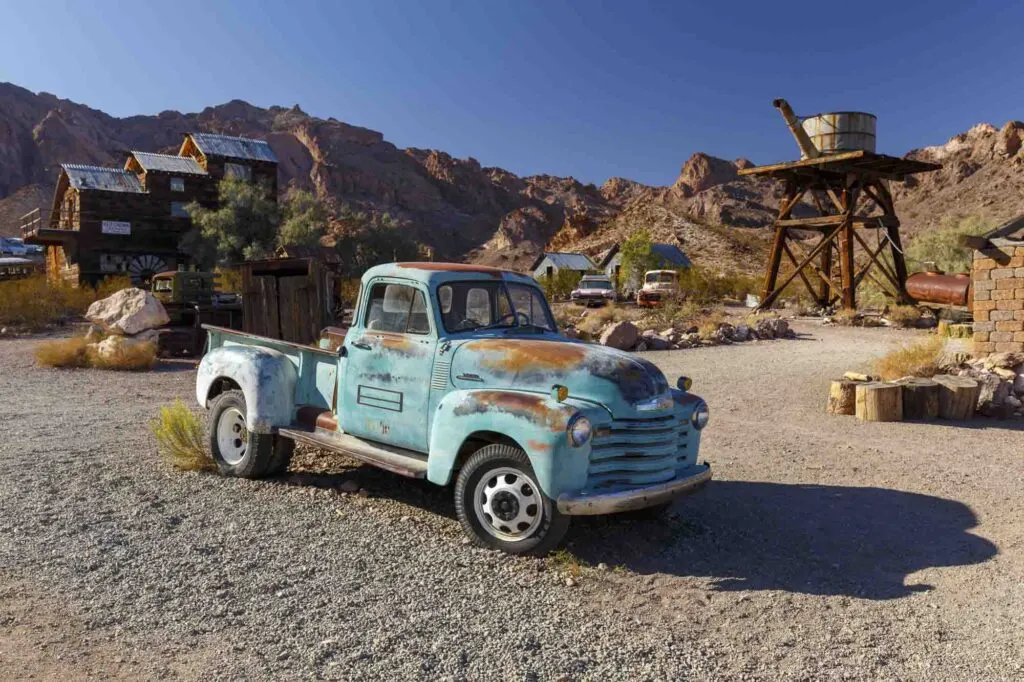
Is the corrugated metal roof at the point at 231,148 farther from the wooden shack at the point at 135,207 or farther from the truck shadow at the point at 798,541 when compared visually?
the truck shadow at the point at 798,541

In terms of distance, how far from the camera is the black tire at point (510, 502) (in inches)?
188

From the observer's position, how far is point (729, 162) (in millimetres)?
159000

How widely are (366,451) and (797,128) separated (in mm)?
24954

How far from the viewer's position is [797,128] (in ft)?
86.7

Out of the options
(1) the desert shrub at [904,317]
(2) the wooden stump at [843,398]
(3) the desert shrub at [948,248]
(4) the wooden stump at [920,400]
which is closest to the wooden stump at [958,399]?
(4) the wooden stump at [920,400]

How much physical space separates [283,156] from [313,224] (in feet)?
417

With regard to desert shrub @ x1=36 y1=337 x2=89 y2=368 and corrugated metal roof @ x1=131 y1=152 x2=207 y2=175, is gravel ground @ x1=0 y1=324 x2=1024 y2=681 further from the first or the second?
corrugated metal roof @ x1=131 y1=152 x2=207 y2=175

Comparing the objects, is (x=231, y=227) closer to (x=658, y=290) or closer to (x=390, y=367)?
(x=658, y=290)

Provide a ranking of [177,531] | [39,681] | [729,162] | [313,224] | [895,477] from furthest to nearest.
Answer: [729,162]
[313,224]
[895,477]
[177,531]
[39,681]

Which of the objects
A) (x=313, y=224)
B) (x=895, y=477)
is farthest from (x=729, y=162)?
(x=895, y=477)

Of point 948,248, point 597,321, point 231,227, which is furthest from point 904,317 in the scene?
point 231,227

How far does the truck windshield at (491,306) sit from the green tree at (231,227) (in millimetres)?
37844

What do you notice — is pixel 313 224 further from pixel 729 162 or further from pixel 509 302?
pixel 729 162

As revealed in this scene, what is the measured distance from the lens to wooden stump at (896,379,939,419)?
33.7ft
